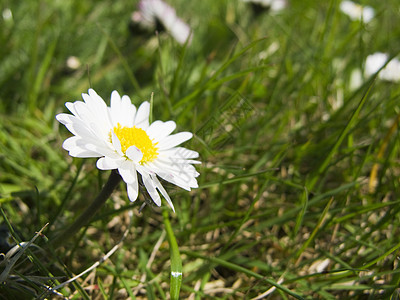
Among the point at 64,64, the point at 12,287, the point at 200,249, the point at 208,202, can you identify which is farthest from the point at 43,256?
the point at 64,64

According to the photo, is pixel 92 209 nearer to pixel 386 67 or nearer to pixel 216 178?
pixel 216 178

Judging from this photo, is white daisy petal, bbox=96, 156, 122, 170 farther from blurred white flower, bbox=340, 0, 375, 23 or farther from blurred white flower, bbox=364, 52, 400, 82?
blurred white flower, bbox=340, 0, 375, 23

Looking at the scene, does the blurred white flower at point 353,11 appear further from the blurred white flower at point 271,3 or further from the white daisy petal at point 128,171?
the white daisy petal at point 128,171

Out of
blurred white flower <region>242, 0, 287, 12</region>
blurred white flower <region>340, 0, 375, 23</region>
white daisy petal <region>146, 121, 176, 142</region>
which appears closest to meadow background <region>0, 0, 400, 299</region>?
white daisy petal <region>146, 121, 176, 142</region>

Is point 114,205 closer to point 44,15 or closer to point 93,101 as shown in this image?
point 93,101

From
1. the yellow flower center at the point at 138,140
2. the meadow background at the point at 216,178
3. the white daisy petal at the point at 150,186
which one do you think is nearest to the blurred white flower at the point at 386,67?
the meadow background at the point at 216,178
